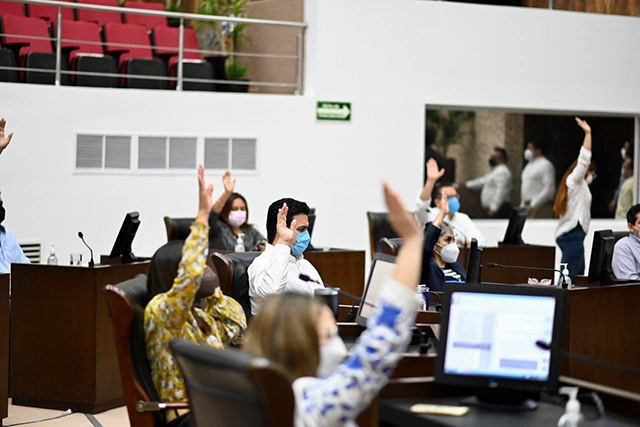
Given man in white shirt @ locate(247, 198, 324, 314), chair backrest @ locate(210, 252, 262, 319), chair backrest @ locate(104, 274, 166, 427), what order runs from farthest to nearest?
chair backrest @ locate(210, 252, 262, 319)
man in white shirt @ locate(247, 198, 324, 314)
chair backrest @ locate(104, 274, 166, 427)

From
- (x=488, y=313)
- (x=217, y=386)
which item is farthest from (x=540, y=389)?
(x=217, y=386)

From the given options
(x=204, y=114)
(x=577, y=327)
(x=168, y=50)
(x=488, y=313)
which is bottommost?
(x=577, y=327)

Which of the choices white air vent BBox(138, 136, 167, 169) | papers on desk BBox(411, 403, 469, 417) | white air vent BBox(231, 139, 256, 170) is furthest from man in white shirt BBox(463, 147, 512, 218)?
papers on desk BBox(411, 403, 469, 417)

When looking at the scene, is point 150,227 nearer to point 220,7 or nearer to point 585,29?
point 220,7

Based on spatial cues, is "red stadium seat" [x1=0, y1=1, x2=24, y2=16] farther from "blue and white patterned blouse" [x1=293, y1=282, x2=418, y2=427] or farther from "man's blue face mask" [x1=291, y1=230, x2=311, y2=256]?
"blue and white patterned blouse" [x1=293, y1=282, x2=418, y2=427]

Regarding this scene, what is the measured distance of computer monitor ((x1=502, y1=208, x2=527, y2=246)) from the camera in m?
8.89

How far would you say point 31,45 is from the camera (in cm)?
959

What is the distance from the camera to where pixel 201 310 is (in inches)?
161

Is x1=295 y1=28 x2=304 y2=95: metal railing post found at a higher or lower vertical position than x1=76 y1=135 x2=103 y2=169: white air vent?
higher

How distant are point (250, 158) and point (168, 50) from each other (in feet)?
5.34

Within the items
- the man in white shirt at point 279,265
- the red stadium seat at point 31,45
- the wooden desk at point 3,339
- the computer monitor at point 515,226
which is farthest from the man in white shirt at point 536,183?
the wooden desk at point 3,339

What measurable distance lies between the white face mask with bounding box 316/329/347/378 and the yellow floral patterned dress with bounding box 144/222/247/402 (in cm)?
109

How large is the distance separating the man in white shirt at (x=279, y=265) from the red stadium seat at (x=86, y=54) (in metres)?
4.42

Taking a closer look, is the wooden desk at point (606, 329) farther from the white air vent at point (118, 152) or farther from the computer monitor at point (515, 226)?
the white air vent at point (118, 152)
